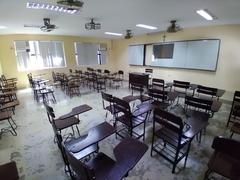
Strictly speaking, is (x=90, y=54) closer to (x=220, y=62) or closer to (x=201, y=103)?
(x=220, y=62)

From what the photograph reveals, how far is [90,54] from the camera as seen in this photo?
30.8 ft

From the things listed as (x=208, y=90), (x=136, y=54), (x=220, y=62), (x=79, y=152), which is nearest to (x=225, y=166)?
(x=79, y=152)

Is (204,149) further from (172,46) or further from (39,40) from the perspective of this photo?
(39,40)

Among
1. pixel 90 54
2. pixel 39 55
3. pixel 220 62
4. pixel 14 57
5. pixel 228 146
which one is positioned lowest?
pixel 228 146

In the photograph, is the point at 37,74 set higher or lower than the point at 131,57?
lower

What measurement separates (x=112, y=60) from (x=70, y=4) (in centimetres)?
801

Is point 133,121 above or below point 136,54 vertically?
below

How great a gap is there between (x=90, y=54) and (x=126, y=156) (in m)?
8.64

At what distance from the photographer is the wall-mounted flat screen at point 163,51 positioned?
Result: 21.9 ft

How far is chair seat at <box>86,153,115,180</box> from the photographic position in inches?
58.9

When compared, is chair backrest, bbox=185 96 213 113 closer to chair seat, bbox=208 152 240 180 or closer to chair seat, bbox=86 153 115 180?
chair seat, bbox=208 152 240 180

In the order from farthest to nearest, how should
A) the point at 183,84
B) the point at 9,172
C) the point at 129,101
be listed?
1. the point at 183,84
2. the point at 129,101
3. the point at 9,172

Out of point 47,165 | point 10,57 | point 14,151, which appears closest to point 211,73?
point 47,165

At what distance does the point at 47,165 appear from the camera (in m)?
2.30
